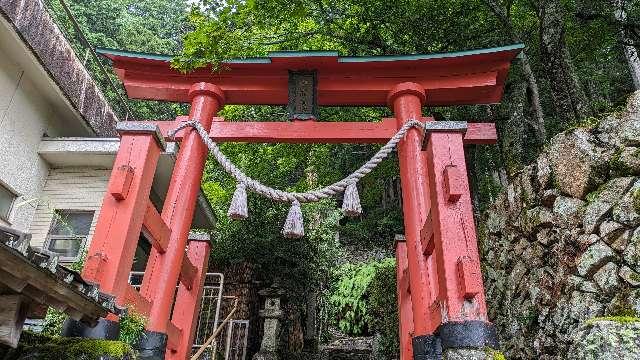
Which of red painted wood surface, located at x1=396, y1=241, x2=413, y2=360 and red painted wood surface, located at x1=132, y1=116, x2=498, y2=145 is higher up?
red painted wood surface, located at x1=132, y1=116, x2=498, y2=145

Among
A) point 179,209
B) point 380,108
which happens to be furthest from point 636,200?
point 380,108

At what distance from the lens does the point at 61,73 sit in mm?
8031

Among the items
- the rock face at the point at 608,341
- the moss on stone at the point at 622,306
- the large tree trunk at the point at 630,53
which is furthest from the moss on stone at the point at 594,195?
the large tree trunk at the point at 630,53

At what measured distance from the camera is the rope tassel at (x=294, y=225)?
17.2 ft

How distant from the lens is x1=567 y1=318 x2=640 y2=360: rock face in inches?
114

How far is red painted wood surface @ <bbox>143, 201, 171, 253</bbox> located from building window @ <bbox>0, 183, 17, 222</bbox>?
12.9 ft

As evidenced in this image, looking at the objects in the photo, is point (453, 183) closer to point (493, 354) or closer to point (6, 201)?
point (493, 354)

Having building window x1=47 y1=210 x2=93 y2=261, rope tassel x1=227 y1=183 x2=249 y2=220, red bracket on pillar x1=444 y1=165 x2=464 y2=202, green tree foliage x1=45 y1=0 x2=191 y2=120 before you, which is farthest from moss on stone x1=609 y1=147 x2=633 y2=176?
green tree foliage x1=45 y1=0 x2=191 y2=120

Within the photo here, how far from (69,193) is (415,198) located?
647 cm

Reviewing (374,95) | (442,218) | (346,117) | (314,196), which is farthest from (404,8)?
(442,218)

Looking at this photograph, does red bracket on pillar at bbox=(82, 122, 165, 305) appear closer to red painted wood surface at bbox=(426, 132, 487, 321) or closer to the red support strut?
the red support strut

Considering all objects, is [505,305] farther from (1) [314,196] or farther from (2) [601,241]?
(1) [314,196]

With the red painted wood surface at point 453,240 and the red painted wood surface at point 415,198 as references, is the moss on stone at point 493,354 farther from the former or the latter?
the red painted wood surface at point 415,198

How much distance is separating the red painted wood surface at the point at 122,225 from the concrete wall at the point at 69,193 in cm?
404
